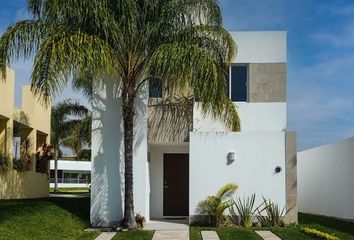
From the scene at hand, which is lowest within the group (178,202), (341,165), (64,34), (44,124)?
(178,202)

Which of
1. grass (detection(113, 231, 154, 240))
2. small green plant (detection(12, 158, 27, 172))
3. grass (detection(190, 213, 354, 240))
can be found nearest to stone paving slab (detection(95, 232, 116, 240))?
grass (detection(113, 231, 154, 240))

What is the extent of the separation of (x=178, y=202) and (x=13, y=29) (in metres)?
8.54

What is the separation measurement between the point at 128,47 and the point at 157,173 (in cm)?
577

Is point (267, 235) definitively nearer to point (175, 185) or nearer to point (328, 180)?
point (175, 185)

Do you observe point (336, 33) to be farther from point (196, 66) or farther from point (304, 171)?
point (304, 171)

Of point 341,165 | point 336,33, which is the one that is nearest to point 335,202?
point 341,165

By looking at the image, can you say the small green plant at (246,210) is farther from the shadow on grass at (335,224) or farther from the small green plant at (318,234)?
the shadow on grass at (335,224)

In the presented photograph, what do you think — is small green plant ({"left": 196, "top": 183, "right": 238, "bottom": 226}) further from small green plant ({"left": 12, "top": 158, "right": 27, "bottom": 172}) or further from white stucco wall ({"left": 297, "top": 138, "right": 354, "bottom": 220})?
small green plant ({"left": 12, "top": 158, "right": 27, "bottom": 172})

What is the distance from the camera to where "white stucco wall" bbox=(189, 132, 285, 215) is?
1537cm

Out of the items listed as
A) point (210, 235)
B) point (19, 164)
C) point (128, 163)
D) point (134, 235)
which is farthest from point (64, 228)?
point (19, 164)

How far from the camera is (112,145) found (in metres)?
15.6

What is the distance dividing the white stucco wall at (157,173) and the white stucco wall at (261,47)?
3.88m

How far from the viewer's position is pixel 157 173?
1842cm

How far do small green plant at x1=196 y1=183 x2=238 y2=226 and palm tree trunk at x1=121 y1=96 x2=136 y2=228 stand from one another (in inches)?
84.0
